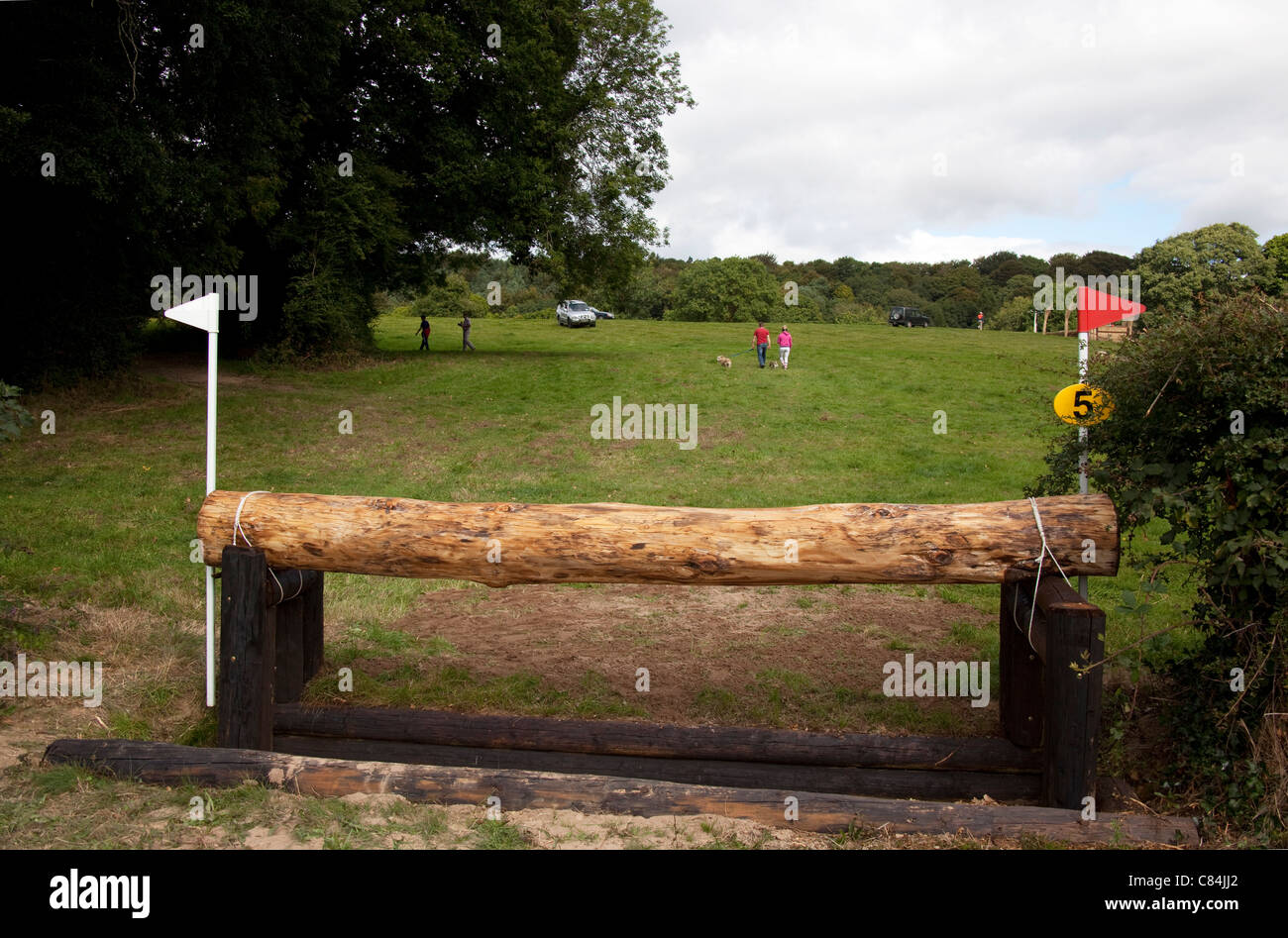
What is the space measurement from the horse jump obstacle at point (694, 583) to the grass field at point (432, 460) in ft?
2.30

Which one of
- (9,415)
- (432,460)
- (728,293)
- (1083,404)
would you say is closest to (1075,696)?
(1083,404)

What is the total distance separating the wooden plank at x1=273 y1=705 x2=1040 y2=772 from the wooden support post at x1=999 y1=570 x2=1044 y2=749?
0.17 meters

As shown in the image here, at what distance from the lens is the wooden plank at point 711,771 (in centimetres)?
586

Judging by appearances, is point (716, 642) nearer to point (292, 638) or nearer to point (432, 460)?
point (292, 638)

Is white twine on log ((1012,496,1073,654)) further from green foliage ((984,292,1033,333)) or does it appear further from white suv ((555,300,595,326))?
green foliage ((984,292,1033,333))

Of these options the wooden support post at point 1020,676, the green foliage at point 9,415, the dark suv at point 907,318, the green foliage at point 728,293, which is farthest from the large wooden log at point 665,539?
the green foliage at point 728,293

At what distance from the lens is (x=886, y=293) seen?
92750 millimetres

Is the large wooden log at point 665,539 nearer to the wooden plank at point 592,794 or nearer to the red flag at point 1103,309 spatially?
the wooden plank at point 592,794

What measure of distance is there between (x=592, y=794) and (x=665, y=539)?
1542mm

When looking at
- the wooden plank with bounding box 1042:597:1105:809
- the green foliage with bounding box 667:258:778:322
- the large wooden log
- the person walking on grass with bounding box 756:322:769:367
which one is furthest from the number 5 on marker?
the green foliage with bounding box 667:258:778:322

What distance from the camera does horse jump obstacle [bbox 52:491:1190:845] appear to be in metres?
5.31

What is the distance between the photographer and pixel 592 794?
4867mm

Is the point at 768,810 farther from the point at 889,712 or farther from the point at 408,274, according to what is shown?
the point at 408,274
